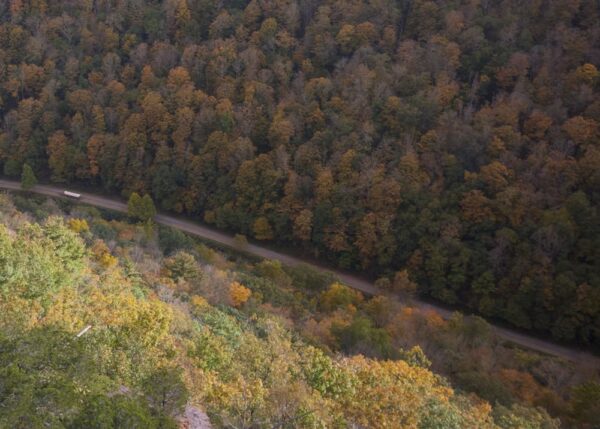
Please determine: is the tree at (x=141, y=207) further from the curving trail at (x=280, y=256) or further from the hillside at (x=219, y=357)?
the hillside at (x=219, y=357)

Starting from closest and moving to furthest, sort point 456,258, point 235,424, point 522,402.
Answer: point 235,424, point 522,402, point 456,258

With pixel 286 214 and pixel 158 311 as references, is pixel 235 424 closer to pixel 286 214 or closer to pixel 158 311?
pixel 158 311

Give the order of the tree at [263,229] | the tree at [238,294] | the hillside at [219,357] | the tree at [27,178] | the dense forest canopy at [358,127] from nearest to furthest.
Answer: the hillside at [219,357], the tree at [238,294], the dense forest canopy at [358,127], the tree at [263,229], the tree at [27,178]

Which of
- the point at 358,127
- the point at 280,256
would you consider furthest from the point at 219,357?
the point at 358,127

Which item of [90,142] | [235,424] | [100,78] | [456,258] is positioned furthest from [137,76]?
[235,424]

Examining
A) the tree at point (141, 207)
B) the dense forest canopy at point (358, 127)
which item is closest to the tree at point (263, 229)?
the dense forest canopy at point (358, 127)

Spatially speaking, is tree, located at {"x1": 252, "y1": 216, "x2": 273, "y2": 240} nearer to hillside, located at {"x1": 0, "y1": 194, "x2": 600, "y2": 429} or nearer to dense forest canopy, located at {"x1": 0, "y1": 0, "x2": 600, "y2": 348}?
dense forest canopy, located at {"x1": 0, "y1": 0, "x2": 600, "y2": 348}

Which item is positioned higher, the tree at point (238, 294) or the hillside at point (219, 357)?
the hillside at point (219, 357)
